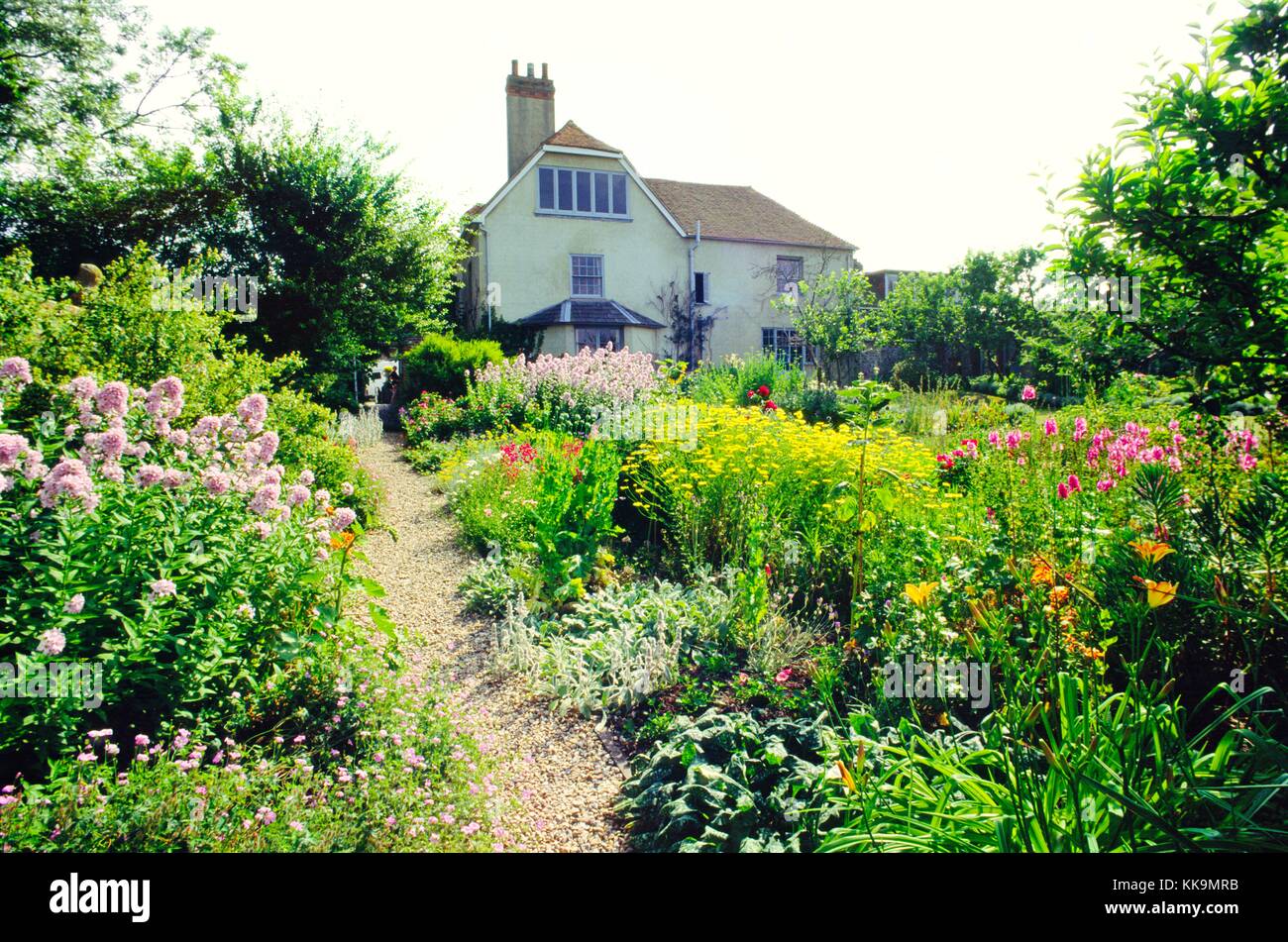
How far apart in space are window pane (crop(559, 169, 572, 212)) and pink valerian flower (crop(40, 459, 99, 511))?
2159cm

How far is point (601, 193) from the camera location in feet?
74.5

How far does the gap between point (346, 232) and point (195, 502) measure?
36.8 ft

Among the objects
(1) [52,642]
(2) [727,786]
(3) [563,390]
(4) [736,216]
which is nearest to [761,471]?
(2) [727,786]

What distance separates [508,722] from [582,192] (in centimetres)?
2177

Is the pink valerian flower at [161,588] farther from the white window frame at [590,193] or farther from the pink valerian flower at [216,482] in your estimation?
the white window frame at [590,193]

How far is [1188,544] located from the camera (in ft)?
9.28

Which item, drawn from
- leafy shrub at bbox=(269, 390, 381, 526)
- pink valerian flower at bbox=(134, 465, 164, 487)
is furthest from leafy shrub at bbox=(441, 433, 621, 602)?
pink valerian flower at bbox=(134, 465, 164, 487)

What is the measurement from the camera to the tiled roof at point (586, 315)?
70.6 feet

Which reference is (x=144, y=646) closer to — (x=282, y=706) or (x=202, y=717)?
(x=202, y=717)

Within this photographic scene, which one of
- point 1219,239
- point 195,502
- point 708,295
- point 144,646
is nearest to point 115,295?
point 195,502

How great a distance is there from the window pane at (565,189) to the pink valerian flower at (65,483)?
21.6m

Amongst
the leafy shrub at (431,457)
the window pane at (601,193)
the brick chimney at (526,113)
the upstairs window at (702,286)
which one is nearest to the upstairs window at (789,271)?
the upstairs window at (702,286)

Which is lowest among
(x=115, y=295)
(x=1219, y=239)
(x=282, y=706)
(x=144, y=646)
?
(x=282, y=706)
